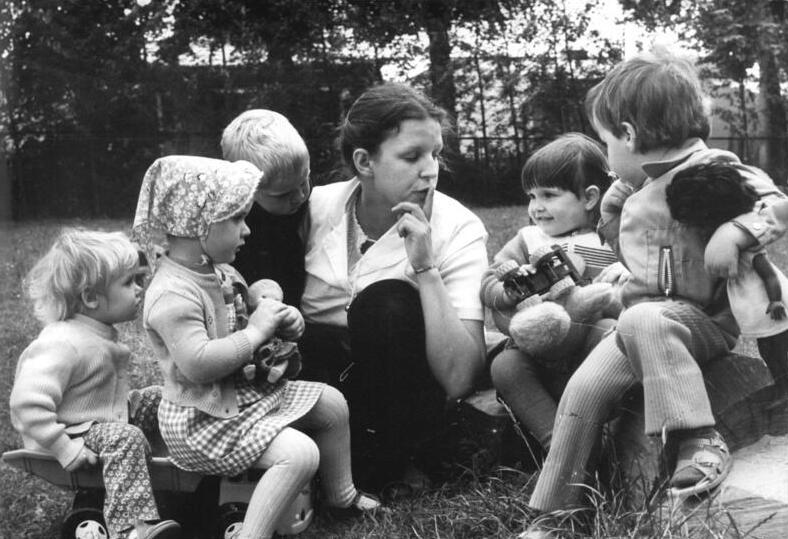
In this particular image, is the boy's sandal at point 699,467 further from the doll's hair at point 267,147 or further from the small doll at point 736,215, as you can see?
the doll's hair at point 267,147

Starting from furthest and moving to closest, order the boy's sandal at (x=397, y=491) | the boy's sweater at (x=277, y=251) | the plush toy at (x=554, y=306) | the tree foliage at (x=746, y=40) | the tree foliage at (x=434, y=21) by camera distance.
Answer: the tree foliage at (x=434, y=21)
the tree foliage at (x=746, y=40)
the boy's sweater at (x=277, y=251)
the boy's sandal at (x=397, y=491)
the plush toy at (x=554, y=306)

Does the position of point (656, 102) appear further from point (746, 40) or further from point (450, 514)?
point (746, 40)

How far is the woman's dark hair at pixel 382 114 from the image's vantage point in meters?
3.40

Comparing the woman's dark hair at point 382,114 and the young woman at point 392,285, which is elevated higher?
the woman's dark hair at point 382,114

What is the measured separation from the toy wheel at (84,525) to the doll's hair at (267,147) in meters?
1.27

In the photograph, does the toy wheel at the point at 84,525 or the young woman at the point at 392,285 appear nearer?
the toy wheel at the point at 84,525

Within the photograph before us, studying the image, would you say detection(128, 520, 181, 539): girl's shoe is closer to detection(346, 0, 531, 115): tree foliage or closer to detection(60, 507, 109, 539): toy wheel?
detection(60, 507, 109, 539): toy wheel

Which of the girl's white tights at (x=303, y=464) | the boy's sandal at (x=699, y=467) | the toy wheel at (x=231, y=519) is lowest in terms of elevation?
the toy wheel at (x=231, y=519)

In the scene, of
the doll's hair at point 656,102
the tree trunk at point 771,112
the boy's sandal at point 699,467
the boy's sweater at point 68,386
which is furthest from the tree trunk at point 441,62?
the boy's sandal at point 699,467

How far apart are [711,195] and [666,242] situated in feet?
0.58

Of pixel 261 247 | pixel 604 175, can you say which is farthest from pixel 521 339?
pixel 261 247

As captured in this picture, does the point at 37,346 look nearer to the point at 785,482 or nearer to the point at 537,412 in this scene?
the point at 537,412

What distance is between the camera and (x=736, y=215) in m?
2.38

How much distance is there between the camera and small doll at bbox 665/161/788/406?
238cm
